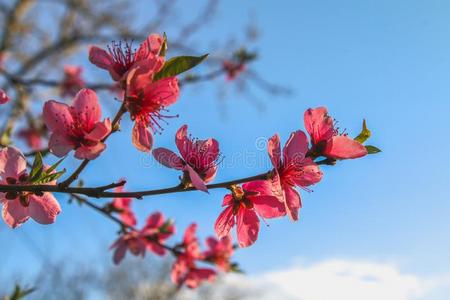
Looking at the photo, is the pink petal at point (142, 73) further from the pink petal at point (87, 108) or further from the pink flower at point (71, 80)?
the pink flower at point (71, 80)

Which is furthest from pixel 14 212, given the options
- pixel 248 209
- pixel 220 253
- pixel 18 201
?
pixel 220 253

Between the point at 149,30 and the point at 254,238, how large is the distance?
17.1 ft

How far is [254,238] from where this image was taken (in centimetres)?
142

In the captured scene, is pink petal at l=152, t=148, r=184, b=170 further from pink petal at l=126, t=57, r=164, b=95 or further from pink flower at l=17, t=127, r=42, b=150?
pink flower at l=17, t=127, r=42, b=150

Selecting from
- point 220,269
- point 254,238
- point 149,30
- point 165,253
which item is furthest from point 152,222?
point 149,30

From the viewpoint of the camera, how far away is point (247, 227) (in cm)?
141

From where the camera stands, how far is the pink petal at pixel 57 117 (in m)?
1.23

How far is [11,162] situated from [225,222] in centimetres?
68

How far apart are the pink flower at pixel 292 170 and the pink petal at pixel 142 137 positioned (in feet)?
1.17

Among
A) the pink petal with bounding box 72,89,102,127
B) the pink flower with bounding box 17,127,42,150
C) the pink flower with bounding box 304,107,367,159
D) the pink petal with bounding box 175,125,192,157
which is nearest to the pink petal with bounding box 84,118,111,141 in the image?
the pink petal with bounding box 72,89,102,127

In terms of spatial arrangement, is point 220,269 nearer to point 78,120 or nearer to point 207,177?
point 207,177

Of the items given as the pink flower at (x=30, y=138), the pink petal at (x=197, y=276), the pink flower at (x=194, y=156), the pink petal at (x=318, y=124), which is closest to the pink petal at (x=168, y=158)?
the pink flower at (x=194, y=156)

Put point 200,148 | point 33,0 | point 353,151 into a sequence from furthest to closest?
point 33,0 < point 200,148 < point 353,151

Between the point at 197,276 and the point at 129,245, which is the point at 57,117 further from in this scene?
the point at 197,276
